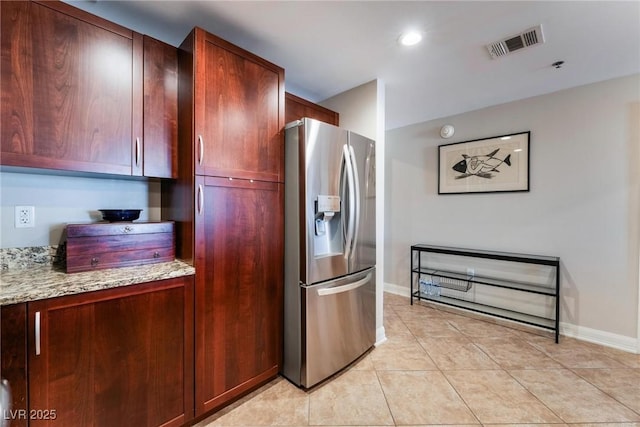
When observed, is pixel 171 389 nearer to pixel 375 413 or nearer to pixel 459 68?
pixel 375 413

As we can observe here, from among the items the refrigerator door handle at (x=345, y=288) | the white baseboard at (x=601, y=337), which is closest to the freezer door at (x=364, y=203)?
the refrigerator door handle at (x=345, y=288)

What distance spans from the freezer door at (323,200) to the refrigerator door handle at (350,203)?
35mm

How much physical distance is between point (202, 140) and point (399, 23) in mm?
1414

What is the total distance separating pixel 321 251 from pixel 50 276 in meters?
1.43

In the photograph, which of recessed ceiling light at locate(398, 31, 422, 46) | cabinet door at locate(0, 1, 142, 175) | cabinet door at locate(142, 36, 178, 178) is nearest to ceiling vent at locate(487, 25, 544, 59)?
recessed ceiling light at locate(398, 31, 422, 46)

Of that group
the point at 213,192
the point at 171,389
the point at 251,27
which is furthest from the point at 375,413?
the point at 251,27

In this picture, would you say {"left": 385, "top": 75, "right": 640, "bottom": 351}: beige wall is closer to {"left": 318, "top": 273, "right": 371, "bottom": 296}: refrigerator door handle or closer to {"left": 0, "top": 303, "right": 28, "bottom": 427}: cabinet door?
{"left": 318, "top": 273, "right": 371, "bottom": 296}: refrigerator door handle

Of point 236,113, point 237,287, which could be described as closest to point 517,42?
point 236,113

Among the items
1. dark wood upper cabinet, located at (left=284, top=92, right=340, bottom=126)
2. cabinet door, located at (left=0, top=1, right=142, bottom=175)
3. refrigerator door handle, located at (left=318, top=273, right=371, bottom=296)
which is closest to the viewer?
cabinet door, located at (left=0, top=1, right=142, bottom=175)

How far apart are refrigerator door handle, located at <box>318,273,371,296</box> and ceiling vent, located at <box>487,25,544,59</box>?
1.95m

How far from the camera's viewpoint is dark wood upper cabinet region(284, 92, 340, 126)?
2.30 meters

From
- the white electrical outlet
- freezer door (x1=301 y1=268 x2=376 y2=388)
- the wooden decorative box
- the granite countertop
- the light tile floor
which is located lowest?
the light tile floor

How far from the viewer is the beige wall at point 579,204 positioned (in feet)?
7.66

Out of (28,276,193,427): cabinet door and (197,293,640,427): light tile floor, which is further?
(197,293,640,427): light tile floor
